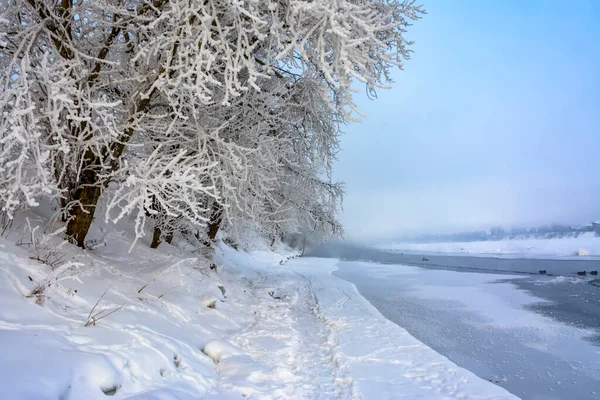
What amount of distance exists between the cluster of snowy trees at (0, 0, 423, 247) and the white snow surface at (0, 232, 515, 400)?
998 millimetres

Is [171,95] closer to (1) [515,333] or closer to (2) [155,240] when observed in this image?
(2) [155,240]

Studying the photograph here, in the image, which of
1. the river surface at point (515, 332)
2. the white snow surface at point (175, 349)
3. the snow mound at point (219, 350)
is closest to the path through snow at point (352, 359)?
the white snow surface at point (175, 349)

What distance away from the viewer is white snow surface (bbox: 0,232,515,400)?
2.47 m

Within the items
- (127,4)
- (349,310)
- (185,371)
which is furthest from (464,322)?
(127,4)

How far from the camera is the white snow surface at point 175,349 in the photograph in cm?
247

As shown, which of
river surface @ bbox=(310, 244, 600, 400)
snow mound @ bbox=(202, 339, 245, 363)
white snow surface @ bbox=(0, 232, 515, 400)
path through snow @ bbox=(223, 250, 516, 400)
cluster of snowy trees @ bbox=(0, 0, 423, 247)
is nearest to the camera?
white snow surface @ bbox=(0, 232, 515, 400)

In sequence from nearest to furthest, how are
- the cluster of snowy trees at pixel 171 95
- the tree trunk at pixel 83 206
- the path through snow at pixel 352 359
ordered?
the cluster of snowy trees at pixel 171 95 → the path through snow at pixel 352 359 → the tree trunk at pixel 83 206

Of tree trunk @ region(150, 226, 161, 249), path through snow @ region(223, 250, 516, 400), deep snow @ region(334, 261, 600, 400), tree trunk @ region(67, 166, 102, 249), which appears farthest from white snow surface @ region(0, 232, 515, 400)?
tree trunk @ region(150, 226, 161, 249)

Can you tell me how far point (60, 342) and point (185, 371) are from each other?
1179 mm

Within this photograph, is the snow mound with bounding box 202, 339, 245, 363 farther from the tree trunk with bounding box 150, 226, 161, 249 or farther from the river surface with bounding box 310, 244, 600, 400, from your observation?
the tree trunk with bounding box 150, 226, 161, 249

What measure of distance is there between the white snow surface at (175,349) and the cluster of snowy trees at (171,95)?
3.27 feet

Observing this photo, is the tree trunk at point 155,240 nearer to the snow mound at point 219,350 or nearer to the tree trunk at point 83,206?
the tree trunk at point 83,206

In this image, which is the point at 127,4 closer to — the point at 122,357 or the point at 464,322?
the point at 122,357

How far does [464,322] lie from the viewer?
838 cm
